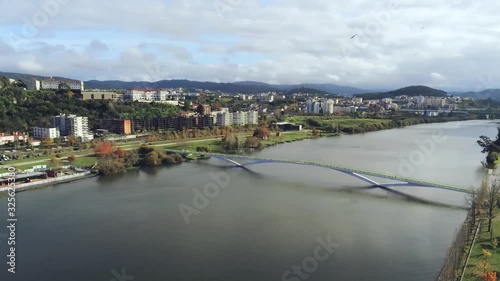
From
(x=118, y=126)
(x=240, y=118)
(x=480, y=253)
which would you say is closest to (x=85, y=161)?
(x=118, y=126)

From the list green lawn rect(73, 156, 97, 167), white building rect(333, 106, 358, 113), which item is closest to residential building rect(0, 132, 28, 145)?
green lawn rect(73, 156, 97, 167)

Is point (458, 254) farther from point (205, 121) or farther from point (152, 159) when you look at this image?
point (205, 121)

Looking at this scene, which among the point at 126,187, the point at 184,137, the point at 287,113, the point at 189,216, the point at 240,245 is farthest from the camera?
the point at 287,113

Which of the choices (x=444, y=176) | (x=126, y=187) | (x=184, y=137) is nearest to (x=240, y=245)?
(x=126, y=187)

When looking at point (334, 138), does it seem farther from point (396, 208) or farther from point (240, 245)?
point (240, 245)

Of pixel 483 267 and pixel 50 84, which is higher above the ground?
pixel 50 84

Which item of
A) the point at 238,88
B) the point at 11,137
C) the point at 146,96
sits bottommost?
the point at 11,137
